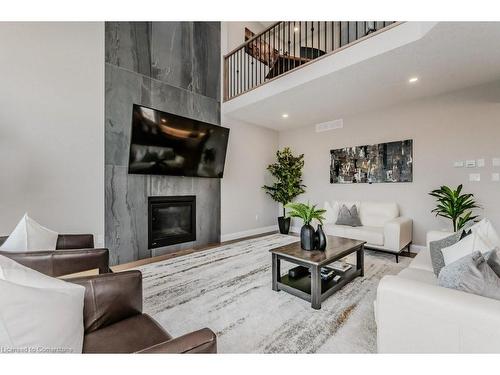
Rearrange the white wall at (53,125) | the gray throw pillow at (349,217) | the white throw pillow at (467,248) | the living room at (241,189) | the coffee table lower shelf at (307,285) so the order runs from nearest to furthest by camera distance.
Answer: the living room at (241,189) < the white throw pillow at (467,248) < the coffee table lower shelf at (307,285) < the white wall at (53,125) < the gray throw pillow at (349,217)

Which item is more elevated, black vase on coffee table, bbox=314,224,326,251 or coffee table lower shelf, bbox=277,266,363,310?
black vase on coffee table, bbox=314,224,326,251

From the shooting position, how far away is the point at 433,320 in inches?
38.7

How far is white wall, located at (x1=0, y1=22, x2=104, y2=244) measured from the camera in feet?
7.79

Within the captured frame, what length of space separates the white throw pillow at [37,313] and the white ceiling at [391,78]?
315 cm

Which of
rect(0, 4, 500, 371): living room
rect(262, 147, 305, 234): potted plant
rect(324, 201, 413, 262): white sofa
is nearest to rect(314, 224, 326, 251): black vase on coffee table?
rect(0, 4, 500, 371): living room

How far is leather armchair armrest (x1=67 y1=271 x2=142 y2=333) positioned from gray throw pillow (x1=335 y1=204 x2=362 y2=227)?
3353mm

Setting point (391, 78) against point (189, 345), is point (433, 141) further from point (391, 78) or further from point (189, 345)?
point (189, 345)

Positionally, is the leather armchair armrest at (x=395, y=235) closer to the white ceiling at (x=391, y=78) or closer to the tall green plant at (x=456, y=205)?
the tall green plant at (x=456, y=205)

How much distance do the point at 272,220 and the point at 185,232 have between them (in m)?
2.30

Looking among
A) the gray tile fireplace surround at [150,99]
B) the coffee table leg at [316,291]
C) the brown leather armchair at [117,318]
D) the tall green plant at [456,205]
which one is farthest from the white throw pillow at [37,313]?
the tall green plant at [456,205]

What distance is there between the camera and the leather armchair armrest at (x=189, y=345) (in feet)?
2.24

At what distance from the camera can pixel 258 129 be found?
5129mm

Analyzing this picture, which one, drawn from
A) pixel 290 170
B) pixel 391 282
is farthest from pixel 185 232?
pixel 391 282

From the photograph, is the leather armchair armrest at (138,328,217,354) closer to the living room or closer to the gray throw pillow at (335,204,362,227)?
the living room
